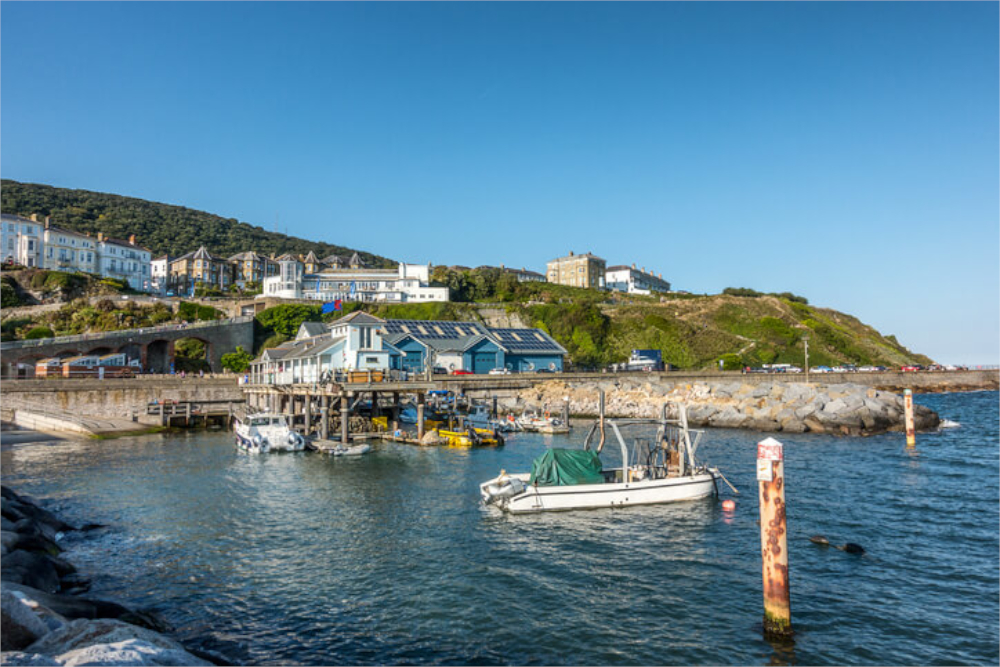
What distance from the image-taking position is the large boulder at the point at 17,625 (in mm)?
9375

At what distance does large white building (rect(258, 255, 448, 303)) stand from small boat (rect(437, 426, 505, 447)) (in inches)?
2889

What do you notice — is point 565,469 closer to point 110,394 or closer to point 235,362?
point 110,394

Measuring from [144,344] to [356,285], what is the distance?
5245 cm

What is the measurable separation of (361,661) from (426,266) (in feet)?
380

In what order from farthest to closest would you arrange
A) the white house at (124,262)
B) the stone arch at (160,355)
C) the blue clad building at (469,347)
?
the white house at (124,262) < the stone arch at (160,355) < the blue clad building at (469,347)

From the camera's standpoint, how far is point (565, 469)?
2470 cm

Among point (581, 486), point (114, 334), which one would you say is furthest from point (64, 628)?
point (114, 334)

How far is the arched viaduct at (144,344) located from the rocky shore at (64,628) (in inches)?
2291

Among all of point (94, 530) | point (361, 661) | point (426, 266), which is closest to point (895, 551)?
point (361, 661)

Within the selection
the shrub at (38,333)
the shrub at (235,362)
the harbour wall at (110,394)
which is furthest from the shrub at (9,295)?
the harbour wall at (110,394)

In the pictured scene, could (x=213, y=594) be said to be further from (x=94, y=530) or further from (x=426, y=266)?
(x=426, y=266)

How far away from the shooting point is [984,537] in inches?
809

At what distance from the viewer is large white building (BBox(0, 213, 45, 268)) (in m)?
104

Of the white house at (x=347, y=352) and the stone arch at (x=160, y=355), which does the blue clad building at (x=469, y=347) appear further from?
the stone arch at (x=160, y=355)
